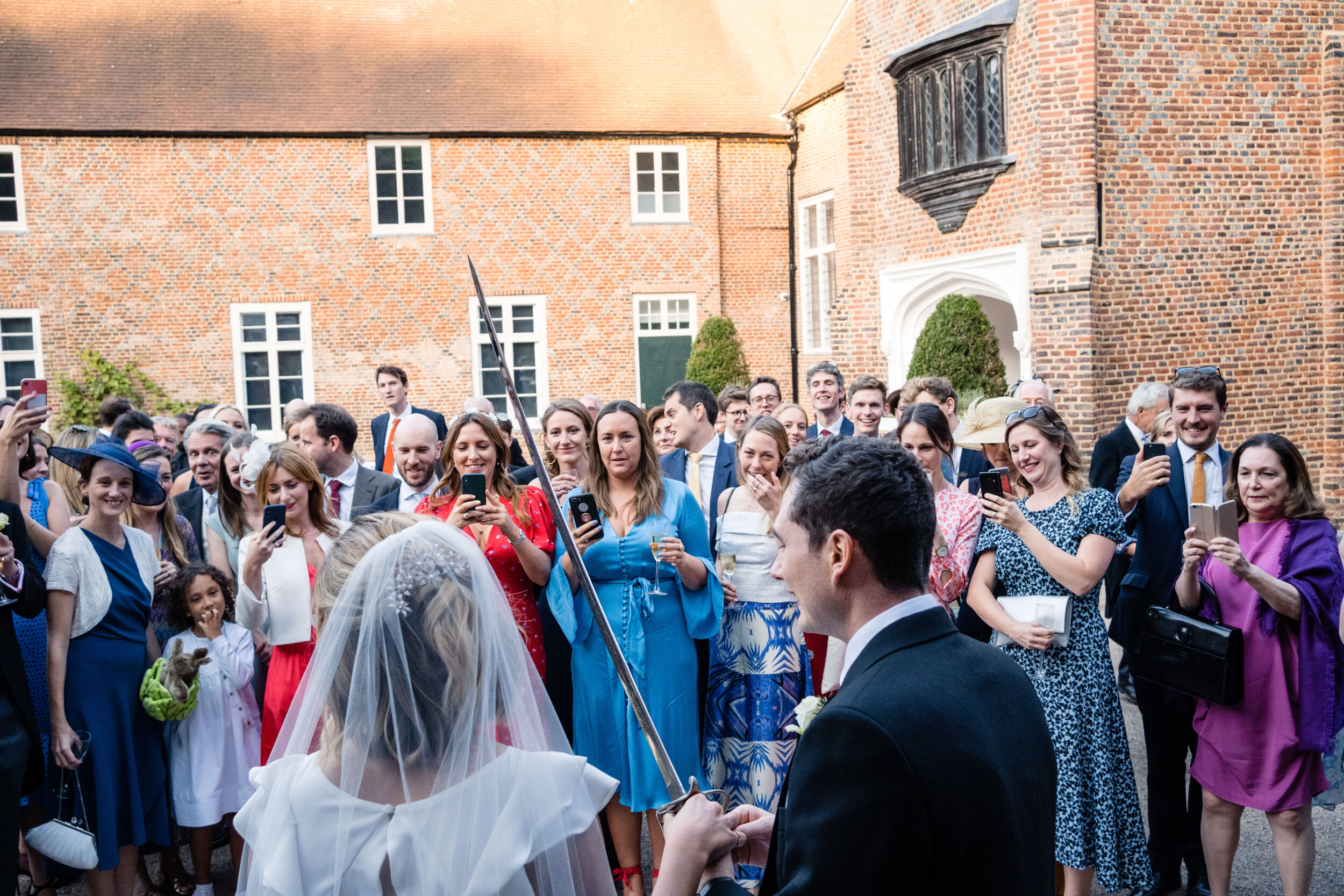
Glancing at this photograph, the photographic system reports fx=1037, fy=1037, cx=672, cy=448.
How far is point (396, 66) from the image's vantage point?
817 inches

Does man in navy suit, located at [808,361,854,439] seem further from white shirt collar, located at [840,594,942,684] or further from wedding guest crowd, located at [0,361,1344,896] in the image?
white shirt collar, located at [840,594,942,684]

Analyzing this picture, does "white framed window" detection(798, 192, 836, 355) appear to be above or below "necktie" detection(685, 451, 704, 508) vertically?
above

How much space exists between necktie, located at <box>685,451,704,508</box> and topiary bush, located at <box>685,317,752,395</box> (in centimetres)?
1335

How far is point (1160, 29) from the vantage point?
1232 cm

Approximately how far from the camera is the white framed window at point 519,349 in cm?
2075

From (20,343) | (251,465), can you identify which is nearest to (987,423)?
(251,465)

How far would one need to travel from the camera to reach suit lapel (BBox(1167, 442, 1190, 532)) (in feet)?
16.5

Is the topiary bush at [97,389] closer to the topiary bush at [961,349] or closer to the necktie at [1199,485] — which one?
the topiary bush at [961,349]

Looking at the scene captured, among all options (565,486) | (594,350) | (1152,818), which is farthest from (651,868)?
(594,350)

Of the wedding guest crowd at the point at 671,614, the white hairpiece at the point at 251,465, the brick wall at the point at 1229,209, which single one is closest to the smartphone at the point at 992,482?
the wedding guest crowd at the point at 671,614

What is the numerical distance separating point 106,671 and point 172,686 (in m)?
0.26

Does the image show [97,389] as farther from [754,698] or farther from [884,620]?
[884,620]

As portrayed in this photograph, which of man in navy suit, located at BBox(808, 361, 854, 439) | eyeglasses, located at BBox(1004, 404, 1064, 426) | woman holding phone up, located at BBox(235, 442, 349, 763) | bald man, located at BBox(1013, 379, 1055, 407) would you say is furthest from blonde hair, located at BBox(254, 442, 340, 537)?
bald man, located at BBox(1013, 379, 1055, 407)

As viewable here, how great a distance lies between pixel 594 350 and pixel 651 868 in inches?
663
